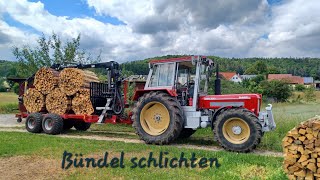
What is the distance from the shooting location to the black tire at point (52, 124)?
42.9ft

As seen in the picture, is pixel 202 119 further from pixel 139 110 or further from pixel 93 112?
pixel 93 112

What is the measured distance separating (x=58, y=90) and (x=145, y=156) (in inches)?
262

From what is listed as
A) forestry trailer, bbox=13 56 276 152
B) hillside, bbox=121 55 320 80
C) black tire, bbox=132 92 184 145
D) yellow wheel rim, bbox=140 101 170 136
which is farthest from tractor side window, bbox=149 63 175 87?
hillside, bbox=121 55 320 80

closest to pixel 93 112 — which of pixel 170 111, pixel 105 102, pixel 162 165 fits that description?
pixel 105 102

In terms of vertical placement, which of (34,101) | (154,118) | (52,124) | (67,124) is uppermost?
(34,101)

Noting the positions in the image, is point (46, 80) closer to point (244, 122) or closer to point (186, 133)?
point (186, 133)

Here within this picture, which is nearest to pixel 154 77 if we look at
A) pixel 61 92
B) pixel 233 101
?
pixel 233 101

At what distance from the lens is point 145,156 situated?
8328 mm

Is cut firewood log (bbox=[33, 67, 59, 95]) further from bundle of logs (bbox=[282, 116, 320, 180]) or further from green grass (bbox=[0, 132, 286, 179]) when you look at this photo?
bundle of logs (bbox=[282, 116, 320, 180])

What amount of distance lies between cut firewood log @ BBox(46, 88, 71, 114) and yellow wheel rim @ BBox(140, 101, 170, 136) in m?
3.94

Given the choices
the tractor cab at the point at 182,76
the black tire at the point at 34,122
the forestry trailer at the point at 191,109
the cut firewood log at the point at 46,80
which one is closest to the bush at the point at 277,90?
the forestry trailer at the point at 191,109

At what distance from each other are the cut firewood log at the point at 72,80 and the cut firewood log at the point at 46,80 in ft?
1.23

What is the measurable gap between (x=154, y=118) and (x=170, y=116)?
29.5 inches

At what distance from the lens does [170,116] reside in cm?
1041
